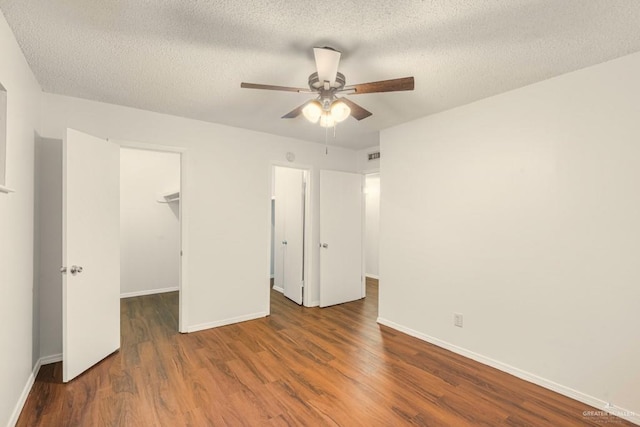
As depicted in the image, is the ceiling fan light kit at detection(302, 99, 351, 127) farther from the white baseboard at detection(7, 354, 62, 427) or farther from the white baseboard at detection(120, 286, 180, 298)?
the white baseboard at detection(120, 286, 180, 298)

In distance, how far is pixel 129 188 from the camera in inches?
194

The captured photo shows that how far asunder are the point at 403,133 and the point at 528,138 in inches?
52.8

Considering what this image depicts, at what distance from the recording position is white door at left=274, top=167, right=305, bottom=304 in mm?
4574

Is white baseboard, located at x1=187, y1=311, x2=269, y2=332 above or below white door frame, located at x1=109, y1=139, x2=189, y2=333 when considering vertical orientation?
below

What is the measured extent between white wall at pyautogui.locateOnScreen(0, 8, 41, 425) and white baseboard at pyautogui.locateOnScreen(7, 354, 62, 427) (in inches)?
0.5

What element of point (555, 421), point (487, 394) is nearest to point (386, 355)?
point (487, 394)

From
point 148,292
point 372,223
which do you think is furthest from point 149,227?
point 372,223

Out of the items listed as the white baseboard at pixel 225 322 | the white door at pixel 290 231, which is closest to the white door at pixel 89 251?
the white baseboard at pixel 225 322

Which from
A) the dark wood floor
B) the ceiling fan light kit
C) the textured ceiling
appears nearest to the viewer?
the textured ceiling

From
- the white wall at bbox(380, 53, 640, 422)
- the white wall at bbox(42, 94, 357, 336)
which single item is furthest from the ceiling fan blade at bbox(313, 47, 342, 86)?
the white wall at bbox(42, 94, 357, 336)

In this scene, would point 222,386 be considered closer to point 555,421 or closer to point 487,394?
point 487,394

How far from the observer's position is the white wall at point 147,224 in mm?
4891

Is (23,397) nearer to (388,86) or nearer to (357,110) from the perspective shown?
(357,110)

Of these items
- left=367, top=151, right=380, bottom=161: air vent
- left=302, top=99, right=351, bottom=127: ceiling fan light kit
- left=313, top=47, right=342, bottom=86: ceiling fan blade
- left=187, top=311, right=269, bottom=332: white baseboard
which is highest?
left=313, top=47, right=342, bottom=86: ceiling fan blade
